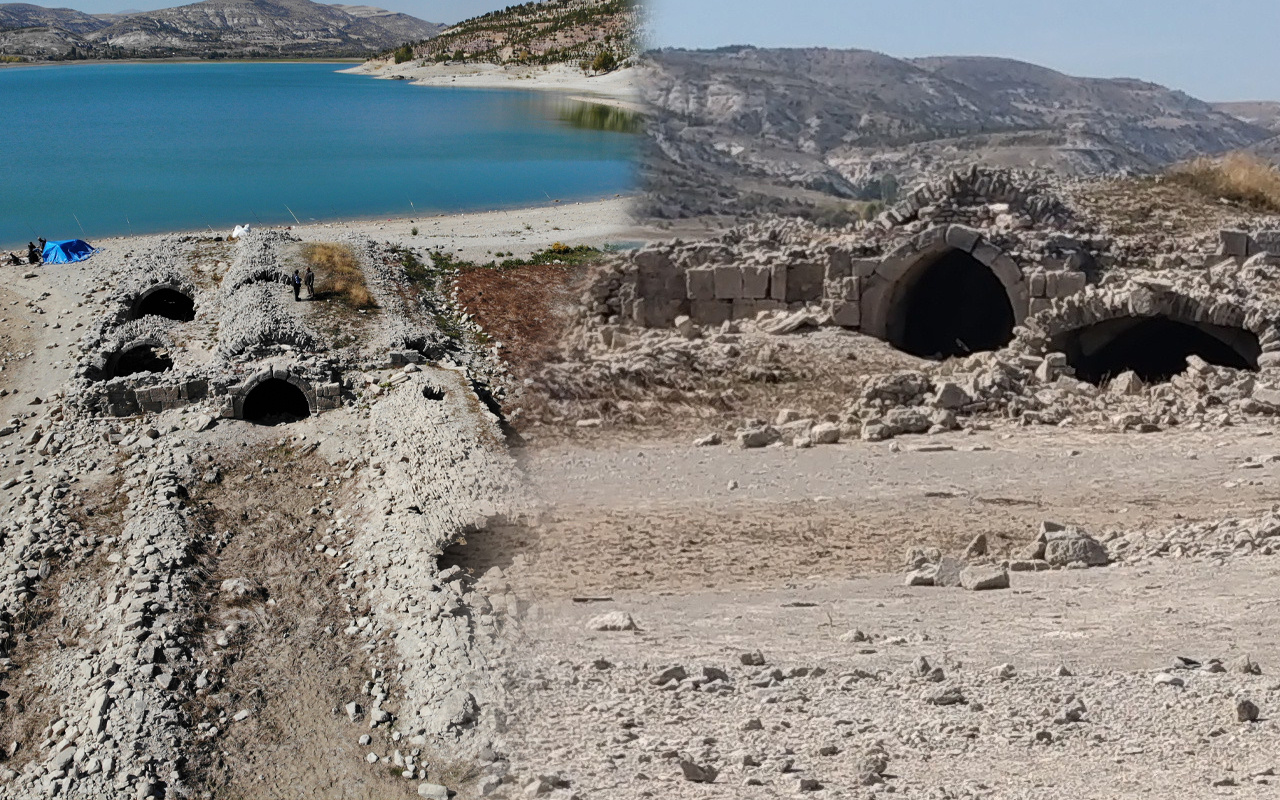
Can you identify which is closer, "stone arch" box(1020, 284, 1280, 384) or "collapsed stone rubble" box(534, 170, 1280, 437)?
"collapsed stone rubble" box(534, 170, 1280, 437)

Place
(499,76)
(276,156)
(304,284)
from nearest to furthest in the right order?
(304,284) < (276,156) < (499,76)

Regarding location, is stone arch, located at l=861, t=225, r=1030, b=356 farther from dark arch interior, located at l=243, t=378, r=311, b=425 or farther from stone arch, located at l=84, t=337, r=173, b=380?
stone arch, located at l=84, t=337, r=173, b=380

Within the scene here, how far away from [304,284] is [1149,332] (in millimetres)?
12984

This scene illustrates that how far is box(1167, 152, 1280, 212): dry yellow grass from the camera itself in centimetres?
1758

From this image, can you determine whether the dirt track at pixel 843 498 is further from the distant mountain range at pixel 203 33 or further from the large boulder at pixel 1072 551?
the distant mountain range at pixel 203 33

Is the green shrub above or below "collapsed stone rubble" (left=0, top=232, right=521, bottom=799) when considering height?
above

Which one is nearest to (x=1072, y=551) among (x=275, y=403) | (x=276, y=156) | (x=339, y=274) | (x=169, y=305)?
(x=275, y=403)

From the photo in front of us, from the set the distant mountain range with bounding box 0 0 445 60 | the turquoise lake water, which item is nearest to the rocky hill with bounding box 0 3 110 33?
the distant mountain range with bounding box 0 0 445 60

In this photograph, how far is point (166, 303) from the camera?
23297 millimetres

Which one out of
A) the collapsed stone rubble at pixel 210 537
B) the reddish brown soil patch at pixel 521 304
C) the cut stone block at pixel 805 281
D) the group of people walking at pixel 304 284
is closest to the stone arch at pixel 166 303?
the collapsed stone rubble at pixel 210 537

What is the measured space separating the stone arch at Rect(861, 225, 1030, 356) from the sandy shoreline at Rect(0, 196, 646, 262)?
5.58 meters

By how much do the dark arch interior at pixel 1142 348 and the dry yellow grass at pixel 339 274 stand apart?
10.6 meters

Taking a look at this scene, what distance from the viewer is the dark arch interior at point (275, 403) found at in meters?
15.6

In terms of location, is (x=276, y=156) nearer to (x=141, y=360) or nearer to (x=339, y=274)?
(x=339, y=274)
